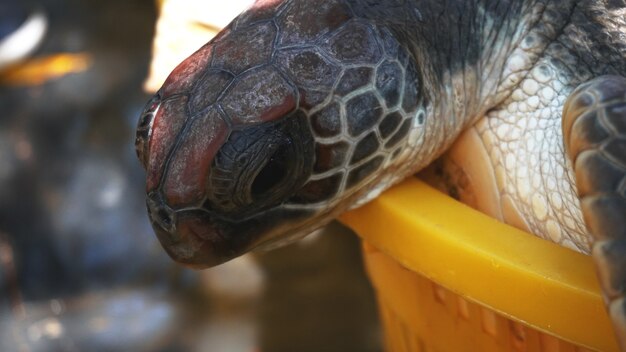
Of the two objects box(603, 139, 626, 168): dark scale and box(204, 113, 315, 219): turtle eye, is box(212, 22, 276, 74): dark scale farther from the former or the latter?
box(603, 139, 626, 168): dark scale

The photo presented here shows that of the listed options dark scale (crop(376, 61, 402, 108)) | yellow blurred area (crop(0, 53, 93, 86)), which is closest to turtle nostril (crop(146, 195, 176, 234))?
dark scale (crop(376, 61, 402, 108))

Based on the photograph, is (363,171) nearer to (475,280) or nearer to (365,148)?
(365,148)

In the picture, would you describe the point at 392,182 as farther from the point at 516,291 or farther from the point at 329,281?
the point at 329,281

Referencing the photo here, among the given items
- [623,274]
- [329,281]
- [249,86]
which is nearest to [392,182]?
[249,86]

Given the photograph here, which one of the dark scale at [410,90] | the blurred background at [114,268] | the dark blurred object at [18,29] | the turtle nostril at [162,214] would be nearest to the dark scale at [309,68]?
the dark scale at [410,90]

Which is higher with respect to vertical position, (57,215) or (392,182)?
(392,182)

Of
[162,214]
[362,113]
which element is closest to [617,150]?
[362,113]

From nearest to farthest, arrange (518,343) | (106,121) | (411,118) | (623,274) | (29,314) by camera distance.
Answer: (623,274) < (518,343) < (411,118) < (29,314) < (106,121)
